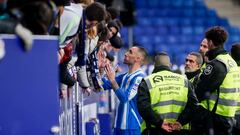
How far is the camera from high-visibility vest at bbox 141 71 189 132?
304 inches

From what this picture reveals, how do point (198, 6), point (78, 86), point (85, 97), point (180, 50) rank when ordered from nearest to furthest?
point (78, 86)
point (85, 97)
point (180, 50)
point (198, 6)

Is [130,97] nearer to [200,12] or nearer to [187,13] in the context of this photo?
[187,13]

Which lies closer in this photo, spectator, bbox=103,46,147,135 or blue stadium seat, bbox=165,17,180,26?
spectator, bbox=103,46,147,135

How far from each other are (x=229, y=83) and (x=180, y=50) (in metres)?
13.3

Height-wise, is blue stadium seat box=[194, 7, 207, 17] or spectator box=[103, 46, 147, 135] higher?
blue stadium seat box=[194, 7, 207, 17]

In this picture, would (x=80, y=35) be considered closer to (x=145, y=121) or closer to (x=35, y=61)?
(x=145, y=121)

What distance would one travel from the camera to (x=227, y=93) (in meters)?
8.41

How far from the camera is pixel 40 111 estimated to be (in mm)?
4863

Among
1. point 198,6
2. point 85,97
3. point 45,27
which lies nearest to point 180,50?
point 198,6

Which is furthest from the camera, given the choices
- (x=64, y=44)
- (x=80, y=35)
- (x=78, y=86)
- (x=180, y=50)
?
(x=180, y=50)

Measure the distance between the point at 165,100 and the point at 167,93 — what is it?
3.1 inches

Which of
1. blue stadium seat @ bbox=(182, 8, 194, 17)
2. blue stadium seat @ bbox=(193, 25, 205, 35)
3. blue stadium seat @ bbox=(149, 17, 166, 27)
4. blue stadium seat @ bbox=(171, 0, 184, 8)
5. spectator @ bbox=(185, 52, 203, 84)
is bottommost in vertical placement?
spectator @ bbox=(185, 52, 203, 84)

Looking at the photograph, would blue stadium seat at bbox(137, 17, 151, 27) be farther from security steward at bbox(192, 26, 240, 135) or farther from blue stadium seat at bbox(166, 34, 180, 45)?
security steward at bbox(192, 26, 240, 135)

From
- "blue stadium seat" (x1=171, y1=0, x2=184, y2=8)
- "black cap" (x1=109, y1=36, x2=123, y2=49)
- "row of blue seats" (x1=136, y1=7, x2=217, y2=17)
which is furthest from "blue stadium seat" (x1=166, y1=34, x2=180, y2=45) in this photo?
"black cap" (x1=109, y1=36, x2=123, y2=49)
